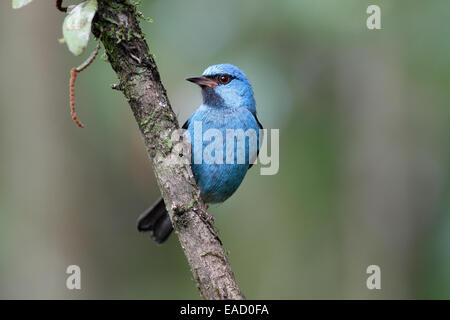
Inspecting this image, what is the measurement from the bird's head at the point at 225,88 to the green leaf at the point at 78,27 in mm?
1933

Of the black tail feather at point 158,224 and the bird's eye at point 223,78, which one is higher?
the bird's eye at point 223,78

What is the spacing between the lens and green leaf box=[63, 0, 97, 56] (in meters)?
2.34

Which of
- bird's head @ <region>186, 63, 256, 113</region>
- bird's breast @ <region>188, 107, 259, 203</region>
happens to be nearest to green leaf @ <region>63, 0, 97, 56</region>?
bird's breast @ <region>188, 107, 259, 203</region>

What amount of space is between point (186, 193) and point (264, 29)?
320cm

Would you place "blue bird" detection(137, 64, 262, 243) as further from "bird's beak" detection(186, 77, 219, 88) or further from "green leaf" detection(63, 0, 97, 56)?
"green leaf" detection(63, 0, 97, 56)

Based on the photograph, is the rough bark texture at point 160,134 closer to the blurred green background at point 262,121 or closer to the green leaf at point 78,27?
the green leaf at point 78,27

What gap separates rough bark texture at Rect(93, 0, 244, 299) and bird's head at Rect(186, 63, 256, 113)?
4.90 feet

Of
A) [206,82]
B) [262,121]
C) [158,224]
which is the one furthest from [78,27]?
[262,121]

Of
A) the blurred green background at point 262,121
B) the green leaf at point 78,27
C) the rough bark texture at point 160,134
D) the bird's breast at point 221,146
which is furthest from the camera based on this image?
the blurred green background at point 262,121

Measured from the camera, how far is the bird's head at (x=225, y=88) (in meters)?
4.45

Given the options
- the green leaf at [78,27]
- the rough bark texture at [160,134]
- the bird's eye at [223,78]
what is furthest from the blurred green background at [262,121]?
the green leaf at [78,27]

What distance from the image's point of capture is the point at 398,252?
5.82 meters
